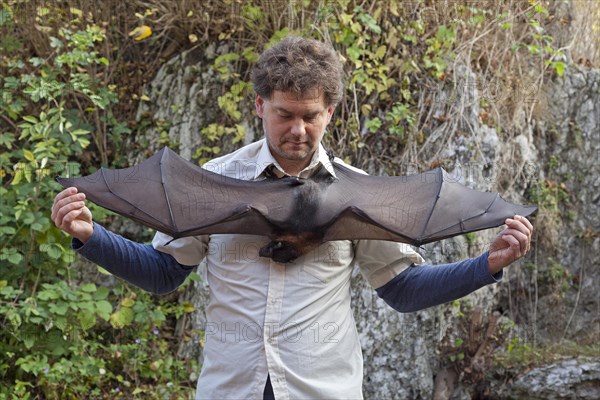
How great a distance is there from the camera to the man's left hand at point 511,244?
2410mm

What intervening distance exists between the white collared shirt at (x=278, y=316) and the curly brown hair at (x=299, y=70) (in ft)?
0.77

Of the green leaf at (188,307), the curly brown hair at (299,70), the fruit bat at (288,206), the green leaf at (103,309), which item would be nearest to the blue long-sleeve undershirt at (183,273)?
the fruit bat at (288,206)

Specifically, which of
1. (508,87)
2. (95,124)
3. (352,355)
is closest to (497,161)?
(508,87)

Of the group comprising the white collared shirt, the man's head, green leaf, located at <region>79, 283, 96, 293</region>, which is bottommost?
the white collared shirt

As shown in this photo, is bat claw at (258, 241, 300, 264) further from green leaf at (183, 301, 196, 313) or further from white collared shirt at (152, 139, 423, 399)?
green leaf at (183, 301, 196, 313)

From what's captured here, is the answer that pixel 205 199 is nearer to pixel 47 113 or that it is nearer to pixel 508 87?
pixel 47 113

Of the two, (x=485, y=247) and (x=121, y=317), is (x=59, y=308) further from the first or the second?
(x=485, y=247)

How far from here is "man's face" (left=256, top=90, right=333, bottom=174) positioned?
245 cm

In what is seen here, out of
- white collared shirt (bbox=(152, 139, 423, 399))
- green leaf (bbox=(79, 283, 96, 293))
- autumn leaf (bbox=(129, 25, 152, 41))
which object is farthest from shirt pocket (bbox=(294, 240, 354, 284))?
autumn leaf (bbox=(129, 25, 152, 41))

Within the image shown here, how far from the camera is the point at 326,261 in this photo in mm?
2586

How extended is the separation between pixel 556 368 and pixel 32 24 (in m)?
4.71

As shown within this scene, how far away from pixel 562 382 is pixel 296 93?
3873 mm

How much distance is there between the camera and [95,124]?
6.02 metres

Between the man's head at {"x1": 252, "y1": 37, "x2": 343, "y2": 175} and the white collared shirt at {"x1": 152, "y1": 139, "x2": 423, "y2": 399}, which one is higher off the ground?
the man's head at {"x1": 252, "y1": 37, "x2": 343, "y2": 175}
